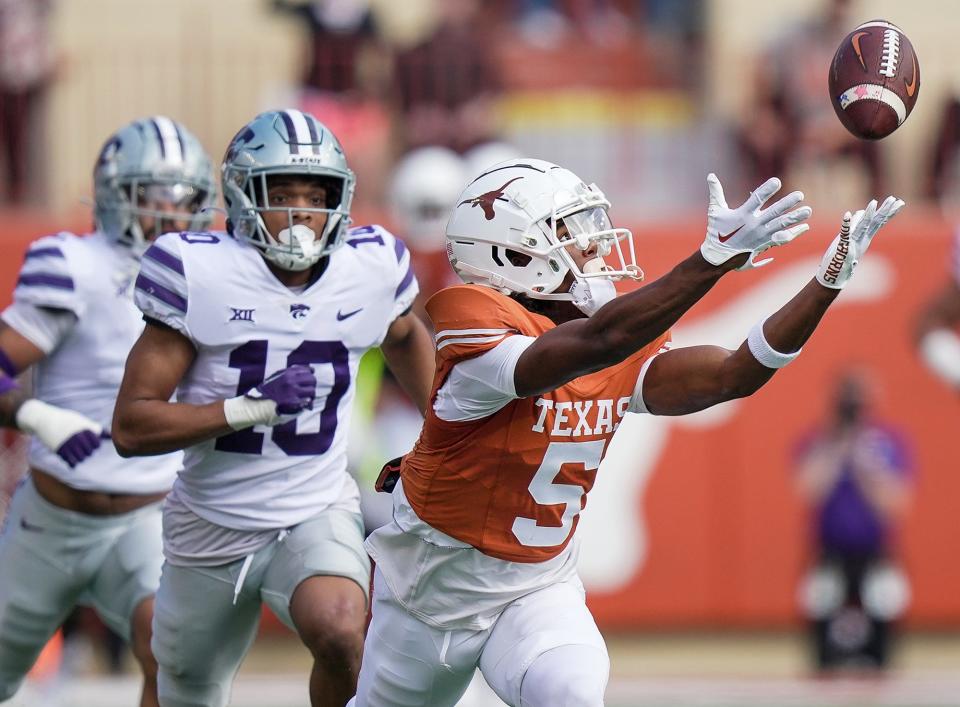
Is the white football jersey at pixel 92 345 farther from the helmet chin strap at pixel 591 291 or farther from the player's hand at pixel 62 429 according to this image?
the helmet chin strap at pixel 591 291

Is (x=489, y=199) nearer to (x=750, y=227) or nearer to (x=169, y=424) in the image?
(x=750, y=227)

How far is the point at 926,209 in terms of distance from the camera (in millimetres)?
9164

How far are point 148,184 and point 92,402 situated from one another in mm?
671

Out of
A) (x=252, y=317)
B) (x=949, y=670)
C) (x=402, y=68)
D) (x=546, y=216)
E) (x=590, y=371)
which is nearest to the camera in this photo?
(x=590, y=371)

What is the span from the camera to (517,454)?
11.8 feet

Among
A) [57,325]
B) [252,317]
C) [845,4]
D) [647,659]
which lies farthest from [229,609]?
[845,4]

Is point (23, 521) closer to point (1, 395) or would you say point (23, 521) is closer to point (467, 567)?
point (1, 395)

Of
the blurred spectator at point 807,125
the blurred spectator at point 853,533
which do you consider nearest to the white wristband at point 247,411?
the blurred spectator at point 853,533

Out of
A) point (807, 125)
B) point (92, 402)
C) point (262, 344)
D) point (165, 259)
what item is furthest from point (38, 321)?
point (807, 125)

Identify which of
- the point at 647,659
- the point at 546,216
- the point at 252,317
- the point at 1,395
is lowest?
the point at 647,659

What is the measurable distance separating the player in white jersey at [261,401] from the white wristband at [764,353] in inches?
43.9

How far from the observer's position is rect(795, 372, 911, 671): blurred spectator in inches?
312

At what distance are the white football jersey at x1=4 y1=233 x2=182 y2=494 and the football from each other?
2213 millimetres

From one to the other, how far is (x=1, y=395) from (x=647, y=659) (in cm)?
463
